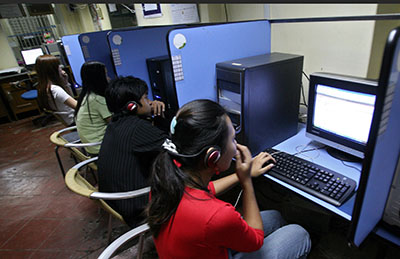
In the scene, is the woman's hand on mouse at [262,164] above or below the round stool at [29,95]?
above

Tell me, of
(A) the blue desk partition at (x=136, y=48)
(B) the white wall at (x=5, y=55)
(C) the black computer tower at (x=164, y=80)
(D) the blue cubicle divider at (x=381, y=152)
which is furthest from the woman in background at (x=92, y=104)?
(B) the white wall at (x=5, y=55)

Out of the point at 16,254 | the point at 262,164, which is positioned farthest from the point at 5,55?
the point at 262,164

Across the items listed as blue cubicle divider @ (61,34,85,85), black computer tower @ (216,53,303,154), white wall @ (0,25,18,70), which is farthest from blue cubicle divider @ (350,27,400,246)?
white wall @ (0,25,18,70)

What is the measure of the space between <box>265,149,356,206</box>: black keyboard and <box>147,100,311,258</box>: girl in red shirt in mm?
299

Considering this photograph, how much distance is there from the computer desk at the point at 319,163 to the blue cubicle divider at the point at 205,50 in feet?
1.77

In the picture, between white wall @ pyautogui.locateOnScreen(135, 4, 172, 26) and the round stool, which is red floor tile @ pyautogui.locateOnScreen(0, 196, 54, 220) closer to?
the round stool

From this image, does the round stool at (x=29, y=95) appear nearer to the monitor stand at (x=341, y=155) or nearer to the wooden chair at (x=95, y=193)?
the wooden chair at (x=95, y=193)

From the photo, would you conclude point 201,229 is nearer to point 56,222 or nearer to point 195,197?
point 195,197

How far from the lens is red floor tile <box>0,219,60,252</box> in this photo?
5.87ft

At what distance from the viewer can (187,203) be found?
738mm

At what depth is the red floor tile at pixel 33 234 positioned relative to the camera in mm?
1788

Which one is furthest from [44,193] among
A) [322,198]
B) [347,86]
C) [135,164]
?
[347,86]

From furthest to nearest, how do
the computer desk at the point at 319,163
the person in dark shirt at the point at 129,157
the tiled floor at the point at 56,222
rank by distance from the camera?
the tiled floor at the point at 56,222 → the person in dark shirt at the point at 129,157 → the computer desk at the point at 319,163

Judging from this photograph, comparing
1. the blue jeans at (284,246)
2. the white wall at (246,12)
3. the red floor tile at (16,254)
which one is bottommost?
the red floor tile at (16,254)
